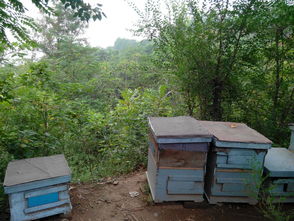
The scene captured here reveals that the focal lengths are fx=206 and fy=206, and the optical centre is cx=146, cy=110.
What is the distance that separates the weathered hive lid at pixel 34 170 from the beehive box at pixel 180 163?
112 centimetres

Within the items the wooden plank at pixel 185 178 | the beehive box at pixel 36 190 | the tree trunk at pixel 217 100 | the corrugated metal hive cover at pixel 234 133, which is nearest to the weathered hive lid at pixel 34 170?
the beehive box at pixel 36 190

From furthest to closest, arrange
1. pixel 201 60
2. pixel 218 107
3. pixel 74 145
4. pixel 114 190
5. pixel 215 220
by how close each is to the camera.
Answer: pixel 74 145 → pixel 218 107 → pixel 201 60 → pixel 114 190 → pixel 215 220

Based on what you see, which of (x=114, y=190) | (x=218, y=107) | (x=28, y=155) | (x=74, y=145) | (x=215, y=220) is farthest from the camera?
(x=74, y=145)

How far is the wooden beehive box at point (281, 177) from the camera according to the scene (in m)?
2.55

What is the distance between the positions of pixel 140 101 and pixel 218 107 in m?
2.14

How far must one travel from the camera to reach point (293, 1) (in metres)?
3.18

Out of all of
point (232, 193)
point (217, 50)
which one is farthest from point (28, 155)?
point (217, 50)

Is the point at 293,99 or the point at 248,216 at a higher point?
the point at 293,99

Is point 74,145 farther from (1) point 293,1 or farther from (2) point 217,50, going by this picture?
(1) point 293,1

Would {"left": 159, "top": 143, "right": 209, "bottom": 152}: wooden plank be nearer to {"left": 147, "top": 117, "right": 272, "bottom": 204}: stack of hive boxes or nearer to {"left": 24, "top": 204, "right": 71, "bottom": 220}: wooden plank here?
{"left": 147, "top": 117, "right": 272, "bottom": 204}: stack of hive boxes

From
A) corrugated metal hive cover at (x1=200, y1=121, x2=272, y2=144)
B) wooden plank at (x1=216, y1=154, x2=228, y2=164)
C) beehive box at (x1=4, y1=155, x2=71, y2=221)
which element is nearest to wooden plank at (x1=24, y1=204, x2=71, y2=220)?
beehive box at (x1=4, y1=155, x2=71, y2=221)

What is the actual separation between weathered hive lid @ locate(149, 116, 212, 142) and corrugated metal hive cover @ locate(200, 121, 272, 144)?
0.17 meters

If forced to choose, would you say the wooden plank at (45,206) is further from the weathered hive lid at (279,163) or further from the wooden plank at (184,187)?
the weathered hive lid at (279,163)

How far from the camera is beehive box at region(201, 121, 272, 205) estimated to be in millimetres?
2447
